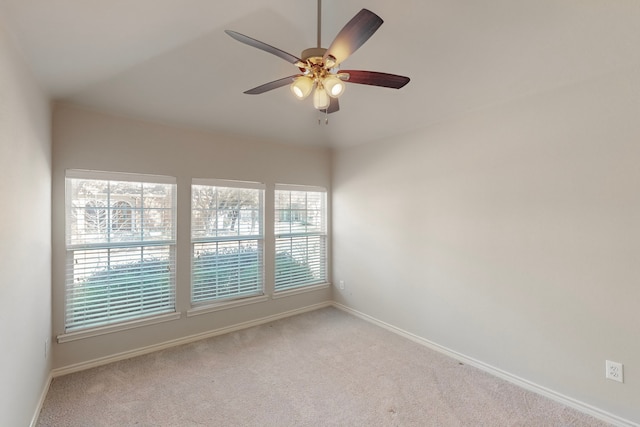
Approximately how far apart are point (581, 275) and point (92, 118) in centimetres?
435

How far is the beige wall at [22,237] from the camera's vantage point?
4.90 ft

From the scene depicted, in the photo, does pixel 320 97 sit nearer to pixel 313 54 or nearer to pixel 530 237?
pixel 313 54

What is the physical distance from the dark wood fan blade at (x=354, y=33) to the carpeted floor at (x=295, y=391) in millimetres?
2359

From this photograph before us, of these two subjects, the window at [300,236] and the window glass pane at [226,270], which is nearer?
the window glass pane at [226,270]

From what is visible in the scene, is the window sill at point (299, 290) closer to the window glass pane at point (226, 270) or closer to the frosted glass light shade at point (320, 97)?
the window glass pane at point (226, 270)

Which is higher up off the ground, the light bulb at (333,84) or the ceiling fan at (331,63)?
the ceiling fan at (331,63)

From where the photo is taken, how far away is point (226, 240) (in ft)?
11.8

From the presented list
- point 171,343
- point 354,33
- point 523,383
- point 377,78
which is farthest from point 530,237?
point 171,343

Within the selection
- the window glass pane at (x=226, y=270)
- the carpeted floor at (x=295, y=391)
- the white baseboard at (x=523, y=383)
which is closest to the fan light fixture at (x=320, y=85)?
the carpeted floor at (x=295, y=391)

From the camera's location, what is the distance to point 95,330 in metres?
2.77

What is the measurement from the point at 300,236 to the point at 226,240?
109cm

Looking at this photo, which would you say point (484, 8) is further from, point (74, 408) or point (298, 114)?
point (74, 408)

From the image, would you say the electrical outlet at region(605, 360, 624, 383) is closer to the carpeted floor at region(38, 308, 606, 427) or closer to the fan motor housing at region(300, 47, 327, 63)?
the carpeted floor at region(38, 308, 606, 427)

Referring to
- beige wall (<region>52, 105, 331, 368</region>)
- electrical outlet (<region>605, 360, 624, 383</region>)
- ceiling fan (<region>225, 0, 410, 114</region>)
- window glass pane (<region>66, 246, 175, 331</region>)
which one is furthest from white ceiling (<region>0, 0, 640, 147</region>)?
electrical outlet (<region>605, 360, 624, 383</region>)
